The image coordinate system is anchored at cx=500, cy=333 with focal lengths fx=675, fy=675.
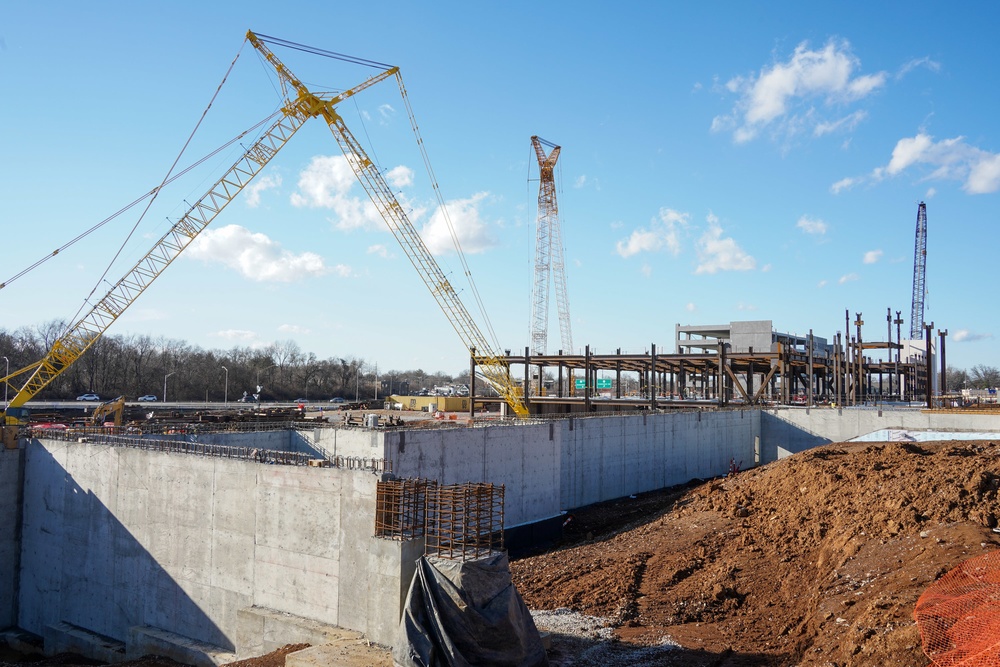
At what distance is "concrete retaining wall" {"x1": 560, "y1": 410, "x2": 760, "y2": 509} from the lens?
3466 cm

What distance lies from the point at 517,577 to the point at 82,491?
694 inches

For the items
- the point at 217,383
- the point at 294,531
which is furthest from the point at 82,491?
the point at 217,383

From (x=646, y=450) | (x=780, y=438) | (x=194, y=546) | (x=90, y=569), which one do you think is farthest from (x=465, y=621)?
(x=780, y=438)

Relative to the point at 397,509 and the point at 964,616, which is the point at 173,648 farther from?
the point at 964,616

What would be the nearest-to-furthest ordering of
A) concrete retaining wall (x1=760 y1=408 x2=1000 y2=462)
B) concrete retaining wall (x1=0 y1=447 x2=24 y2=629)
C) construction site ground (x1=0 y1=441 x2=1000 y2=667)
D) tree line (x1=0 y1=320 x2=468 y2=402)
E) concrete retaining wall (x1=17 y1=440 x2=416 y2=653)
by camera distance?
construction site ground (x1=0 y1=441 x2=1000 y2=667) → concrete retaining wall (x1=17 y1=440 x2=416 y2=653) → concrete retaining wall (x1=0 y1=447 x2=24 y2=629) → concrete retaining wall (x1=760 y1=408 x2=1000 y2=462) → tree line (x1=0 y1=320 x2=468 y2=402)

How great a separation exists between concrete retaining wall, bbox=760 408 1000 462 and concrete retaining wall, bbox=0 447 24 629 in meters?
46.9

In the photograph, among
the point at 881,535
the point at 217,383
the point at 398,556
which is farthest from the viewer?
the point at 217,383

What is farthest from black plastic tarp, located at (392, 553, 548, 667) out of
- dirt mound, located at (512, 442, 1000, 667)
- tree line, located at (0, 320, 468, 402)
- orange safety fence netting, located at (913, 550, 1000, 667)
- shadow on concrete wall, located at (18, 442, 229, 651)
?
tree line, located at (0, 320, 468, 402)

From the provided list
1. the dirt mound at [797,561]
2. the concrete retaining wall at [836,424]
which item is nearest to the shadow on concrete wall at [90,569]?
the dirt mound at [797,561]

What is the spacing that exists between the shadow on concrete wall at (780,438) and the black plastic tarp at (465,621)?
4162cm

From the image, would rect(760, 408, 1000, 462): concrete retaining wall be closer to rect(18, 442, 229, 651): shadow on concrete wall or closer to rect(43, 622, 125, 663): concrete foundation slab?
rect(18, 442, 229, 651): shadow on concrete wall

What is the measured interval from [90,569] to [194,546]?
709 cm

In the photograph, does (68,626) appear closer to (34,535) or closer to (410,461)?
(34,535)

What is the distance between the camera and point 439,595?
46.3ft
